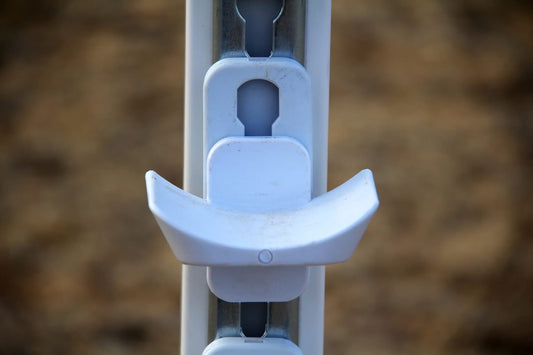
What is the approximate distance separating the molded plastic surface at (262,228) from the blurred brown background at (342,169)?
1480 millimetres

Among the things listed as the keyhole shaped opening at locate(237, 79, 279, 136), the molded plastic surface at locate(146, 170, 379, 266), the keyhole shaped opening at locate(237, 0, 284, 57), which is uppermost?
the keyhole shaped opening at locate(237, 0, 284, 57)

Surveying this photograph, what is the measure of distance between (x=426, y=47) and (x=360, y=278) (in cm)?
68

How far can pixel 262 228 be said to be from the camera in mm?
666

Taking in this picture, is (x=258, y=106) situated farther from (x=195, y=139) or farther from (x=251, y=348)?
(x=251, y=348)

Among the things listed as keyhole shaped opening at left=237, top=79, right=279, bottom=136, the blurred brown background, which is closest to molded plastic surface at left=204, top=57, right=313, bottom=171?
keyhole shaped opening at left=237, top=79, right=279, bottom=136

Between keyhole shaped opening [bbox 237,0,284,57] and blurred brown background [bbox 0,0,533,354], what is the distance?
1449 millimetres

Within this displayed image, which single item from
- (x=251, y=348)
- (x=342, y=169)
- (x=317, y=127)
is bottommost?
(x=251, y=348)

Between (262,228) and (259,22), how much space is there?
19 centimetres

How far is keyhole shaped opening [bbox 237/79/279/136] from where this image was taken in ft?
2.34

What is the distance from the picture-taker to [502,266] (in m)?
2.17

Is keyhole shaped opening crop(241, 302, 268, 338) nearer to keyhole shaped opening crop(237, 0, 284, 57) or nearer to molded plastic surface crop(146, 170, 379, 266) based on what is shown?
molded plastic surface crop(146, 170, 379, 266)

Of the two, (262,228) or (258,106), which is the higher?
Answer: (258,106)

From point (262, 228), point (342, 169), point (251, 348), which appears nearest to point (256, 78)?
point (262, 228)

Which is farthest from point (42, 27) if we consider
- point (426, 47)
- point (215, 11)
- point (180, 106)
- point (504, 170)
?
point (215, 11)
